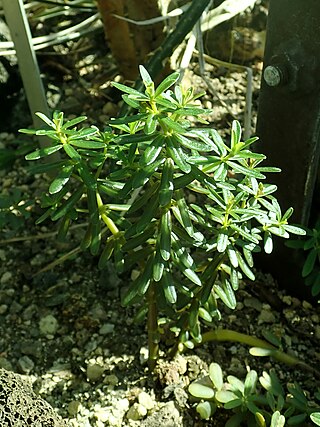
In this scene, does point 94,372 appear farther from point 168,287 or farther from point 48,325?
point 168,287

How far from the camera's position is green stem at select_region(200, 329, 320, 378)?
1540 millimetres

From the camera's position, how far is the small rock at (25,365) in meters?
1.55

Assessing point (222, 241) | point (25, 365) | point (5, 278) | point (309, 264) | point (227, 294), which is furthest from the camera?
point (5, 278)

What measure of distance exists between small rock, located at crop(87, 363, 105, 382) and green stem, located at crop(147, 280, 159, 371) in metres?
0.10

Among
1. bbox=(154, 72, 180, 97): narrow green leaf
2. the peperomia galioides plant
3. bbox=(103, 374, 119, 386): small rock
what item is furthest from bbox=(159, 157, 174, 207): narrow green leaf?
bbox=(103, 374, 119, 386): small rock

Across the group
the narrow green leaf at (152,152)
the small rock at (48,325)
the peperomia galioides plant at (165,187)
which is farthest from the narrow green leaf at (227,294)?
the small rock at (48,325)

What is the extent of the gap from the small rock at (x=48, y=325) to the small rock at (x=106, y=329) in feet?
0.33

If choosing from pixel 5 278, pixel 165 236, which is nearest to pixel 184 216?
pixel 165 236

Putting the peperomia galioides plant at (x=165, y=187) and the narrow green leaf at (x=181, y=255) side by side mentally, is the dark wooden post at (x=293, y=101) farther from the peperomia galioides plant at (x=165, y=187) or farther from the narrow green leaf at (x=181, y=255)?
the narrow green leaf at (x=181, y=255)

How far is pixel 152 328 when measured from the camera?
145cm

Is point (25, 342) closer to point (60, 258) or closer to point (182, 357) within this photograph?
point (60, 258)

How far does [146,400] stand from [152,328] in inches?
5.8

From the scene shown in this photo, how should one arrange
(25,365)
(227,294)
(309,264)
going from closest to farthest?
1. (227,294)
2. (309,264)
3. (25,365)

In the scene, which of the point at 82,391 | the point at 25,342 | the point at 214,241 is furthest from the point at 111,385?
the point at 214,241
